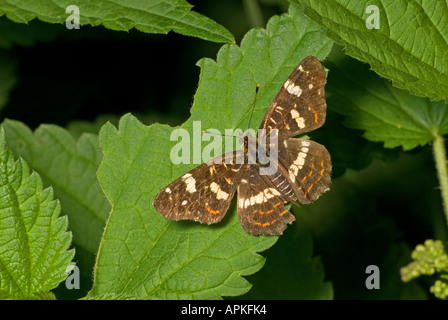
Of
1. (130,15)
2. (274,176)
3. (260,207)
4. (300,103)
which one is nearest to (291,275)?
(274,176)

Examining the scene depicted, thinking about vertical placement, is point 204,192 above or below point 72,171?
below

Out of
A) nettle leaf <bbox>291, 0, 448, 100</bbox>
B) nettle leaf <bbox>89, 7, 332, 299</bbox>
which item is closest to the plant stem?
nettle leaf <bbox>291, 0, 448, 100</bbox>

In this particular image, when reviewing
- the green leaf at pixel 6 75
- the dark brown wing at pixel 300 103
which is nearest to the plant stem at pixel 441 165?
the dark brown wing at pixel 300 103

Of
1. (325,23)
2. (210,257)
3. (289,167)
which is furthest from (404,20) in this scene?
(210,257)

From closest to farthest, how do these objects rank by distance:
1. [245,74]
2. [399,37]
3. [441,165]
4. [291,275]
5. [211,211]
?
[211,211], [245,74], [399,37], [441,165], [291,275]

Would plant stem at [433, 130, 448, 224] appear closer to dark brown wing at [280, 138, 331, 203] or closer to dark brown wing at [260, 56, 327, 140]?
dark brown wing at [280, 138, 331, 203]

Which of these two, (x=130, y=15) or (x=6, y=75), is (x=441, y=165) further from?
(x=6, y=75)
